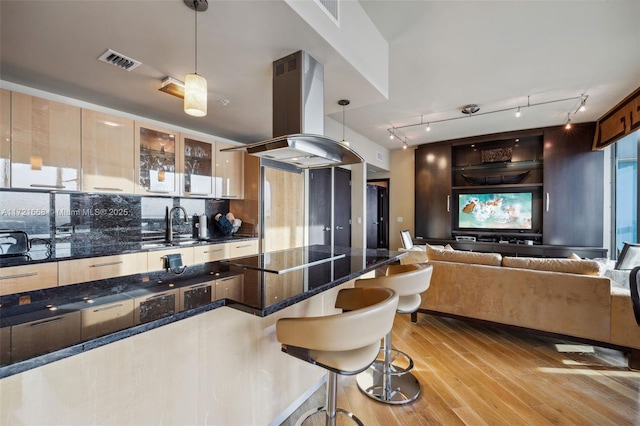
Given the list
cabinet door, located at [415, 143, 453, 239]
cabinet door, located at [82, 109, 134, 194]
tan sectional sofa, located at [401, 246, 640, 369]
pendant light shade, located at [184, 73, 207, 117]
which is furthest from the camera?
cabinet door, located at [415, 143, 453, 239]

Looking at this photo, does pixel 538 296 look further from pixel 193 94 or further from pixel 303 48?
pixel 193 94

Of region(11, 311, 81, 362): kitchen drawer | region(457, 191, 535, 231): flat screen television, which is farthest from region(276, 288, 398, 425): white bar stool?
region(457, 191, 535, 231): flat screen television

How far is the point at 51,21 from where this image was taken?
1.62m

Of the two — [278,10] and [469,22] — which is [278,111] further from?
[469,22]

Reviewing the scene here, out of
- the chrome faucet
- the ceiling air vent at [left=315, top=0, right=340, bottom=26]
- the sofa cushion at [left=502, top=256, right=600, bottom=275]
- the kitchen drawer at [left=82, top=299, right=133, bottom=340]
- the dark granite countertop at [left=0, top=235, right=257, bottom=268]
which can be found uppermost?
the ceiling air vent at [left=315, top=0, right=340, bottom=26]

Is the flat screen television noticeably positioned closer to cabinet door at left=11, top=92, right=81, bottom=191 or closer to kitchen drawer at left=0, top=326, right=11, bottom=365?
cabinet door at left=11, top=92, right=81, bottom=191

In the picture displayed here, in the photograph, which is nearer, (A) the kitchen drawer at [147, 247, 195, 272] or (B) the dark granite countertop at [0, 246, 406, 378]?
(B) the dark granite countertop at [0, 246, 406, 378]

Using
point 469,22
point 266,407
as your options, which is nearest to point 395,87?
point 469,22

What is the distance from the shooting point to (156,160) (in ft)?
10.2

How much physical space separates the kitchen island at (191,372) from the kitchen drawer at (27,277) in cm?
177

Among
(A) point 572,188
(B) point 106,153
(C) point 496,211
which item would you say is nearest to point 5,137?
(B) point 106,153

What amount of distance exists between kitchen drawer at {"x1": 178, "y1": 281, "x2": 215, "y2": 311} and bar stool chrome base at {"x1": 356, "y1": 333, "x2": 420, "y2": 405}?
1.23 meters

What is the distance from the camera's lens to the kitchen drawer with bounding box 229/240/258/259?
3434 mm

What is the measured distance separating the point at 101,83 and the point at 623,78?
5.41 metres
